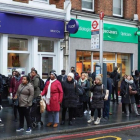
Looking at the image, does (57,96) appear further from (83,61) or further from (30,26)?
(83,61)

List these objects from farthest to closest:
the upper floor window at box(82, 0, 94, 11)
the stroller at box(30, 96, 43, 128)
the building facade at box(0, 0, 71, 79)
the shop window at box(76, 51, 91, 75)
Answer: the upper floor window at box(82, 0, 94, 11) → the shop window at box(76, 51, 91, 75) → the building facade at box(0, 0, 71, 79) → the stroller at box(30, 96, 43, 128)

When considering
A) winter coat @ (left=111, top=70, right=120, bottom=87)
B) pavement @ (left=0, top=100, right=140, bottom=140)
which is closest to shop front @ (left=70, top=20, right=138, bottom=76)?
winter coat @ (left=111, top=70, right=120, bottom=87)

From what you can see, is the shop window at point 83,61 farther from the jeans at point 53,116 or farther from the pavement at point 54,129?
the jeans at point 53,116

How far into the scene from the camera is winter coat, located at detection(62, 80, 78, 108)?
32.4ft

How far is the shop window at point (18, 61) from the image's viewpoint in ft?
47.2

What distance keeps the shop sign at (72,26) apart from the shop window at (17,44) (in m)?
2.31

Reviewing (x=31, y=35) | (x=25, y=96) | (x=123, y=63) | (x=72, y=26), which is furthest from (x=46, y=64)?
(x=25, y=96)

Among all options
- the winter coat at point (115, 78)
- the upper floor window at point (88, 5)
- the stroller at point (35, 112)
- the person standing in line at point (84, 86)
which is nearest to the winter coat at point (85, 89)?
the person standing in line at point (84, 86)

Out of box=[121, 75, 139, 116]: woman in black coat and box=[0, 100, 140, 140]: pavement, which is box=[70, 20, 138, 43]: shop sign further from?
box=[0, 100, 140, 140]: pavement

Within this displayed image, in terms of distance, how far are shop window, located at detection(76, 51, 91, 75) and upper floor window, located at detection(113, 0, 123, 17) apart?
3651 millimetres

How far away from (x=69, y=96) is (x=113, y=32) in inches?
354

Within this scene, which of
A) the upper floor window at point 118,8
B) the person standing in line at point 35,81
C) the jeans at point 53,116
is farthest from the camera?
the upper floor window at point 118,8

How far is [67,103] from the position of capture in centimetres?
988

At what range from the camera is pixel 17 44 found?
1461cm
